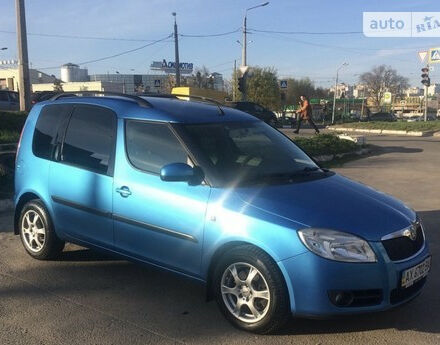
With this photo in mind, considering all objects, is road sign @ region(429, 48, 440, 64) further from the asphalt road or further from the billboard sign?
the billboard sign

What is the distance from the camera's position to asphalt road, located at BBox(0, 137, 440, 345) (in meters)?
3.71

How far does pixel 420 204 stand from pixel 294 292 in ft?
18.4

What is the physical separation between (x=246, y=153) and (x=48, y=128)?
2219 millimetres

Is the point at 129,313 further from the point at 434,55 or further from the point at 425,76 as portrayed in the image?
the point at 434,55

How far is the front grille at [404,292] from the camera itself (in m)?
3.63

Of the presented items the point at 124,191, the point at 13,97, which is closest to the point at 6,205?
the point at 124,191

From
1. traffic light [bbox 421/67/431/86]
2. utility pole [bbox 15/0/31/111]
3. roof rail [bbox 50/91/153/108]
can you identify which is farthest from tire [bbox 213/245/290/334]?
traffic light [bbox 421/67/431/86]

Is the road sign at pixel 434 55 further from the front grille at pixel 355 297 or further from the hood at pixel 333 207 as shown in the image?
the front grille at pixel 355 297

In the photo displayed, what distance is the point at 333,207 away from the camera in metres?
3.78

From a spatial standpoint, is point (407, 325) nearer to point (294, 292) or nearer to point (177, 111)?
point (294, 292)

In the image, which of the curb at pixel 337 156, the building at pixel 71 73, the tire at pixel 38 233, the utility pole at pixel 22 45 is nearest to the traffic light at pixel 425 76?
the curb at pixel 337 156

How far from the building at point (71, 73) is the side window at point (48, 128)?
12258 cm

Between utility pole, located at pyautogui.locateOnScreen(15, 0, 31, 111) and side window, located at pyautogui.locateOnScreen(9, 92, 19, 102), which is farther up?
utility pole, located at pyautogui.locateOnScreen(15, 0, 31, 111)

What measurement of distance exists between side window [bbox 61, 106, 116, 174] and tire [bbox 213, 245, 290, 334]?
1508 mm
